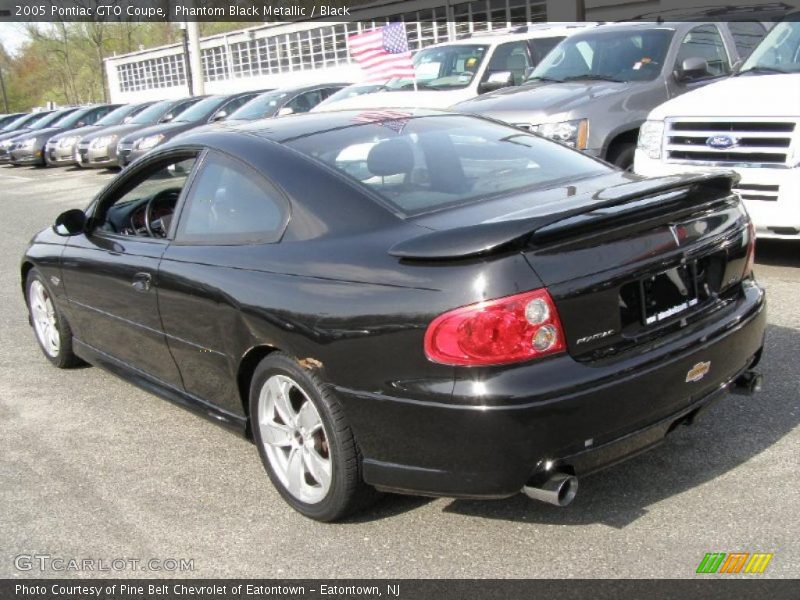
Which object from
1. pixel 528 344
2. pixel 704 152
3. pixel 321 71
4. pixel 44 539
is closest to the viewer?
pixel 528 344

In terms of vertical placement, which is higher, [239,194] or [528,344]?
[239,194]

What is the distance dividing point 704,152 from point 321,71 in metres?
33.3

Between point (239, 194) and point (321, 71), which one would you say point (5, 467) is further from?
point (321, 71)

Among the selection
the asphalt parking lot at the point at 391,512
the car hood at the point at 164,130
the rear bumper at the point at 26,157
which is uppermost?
the car hood at the point at 164,130

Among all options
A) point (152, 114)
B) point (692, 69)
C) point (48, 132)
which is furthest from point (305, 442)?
point (48, 132)

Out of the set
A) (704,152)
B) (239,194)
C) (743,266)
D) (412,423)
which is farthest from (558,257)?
(704,152)

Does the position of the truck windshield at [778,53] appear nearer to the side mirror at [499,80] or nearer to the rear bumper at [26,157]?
the side mirror at [499,80]

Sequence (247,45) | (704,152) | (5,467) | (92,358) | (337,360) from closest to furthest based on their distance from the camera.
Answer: (337,360)
(5,467)
(92,358)
(704,152)
(247,45)

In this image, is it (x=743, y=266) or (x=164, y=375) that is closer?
(x=743, y=266)

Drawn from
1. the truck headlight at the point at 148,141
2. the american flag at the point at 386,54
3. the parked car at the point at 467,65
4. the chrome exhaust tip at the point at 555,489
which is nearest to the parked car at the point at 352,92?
the american flag at the point at 386,54

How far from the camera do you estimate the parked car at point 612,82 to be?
324 inches

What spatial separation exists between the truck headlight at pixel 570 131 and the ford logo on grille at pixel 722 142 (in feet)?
4.42

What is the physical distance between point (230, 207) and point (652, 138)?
4507 millimetres

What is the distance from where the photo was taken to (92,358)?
532 centimetres
